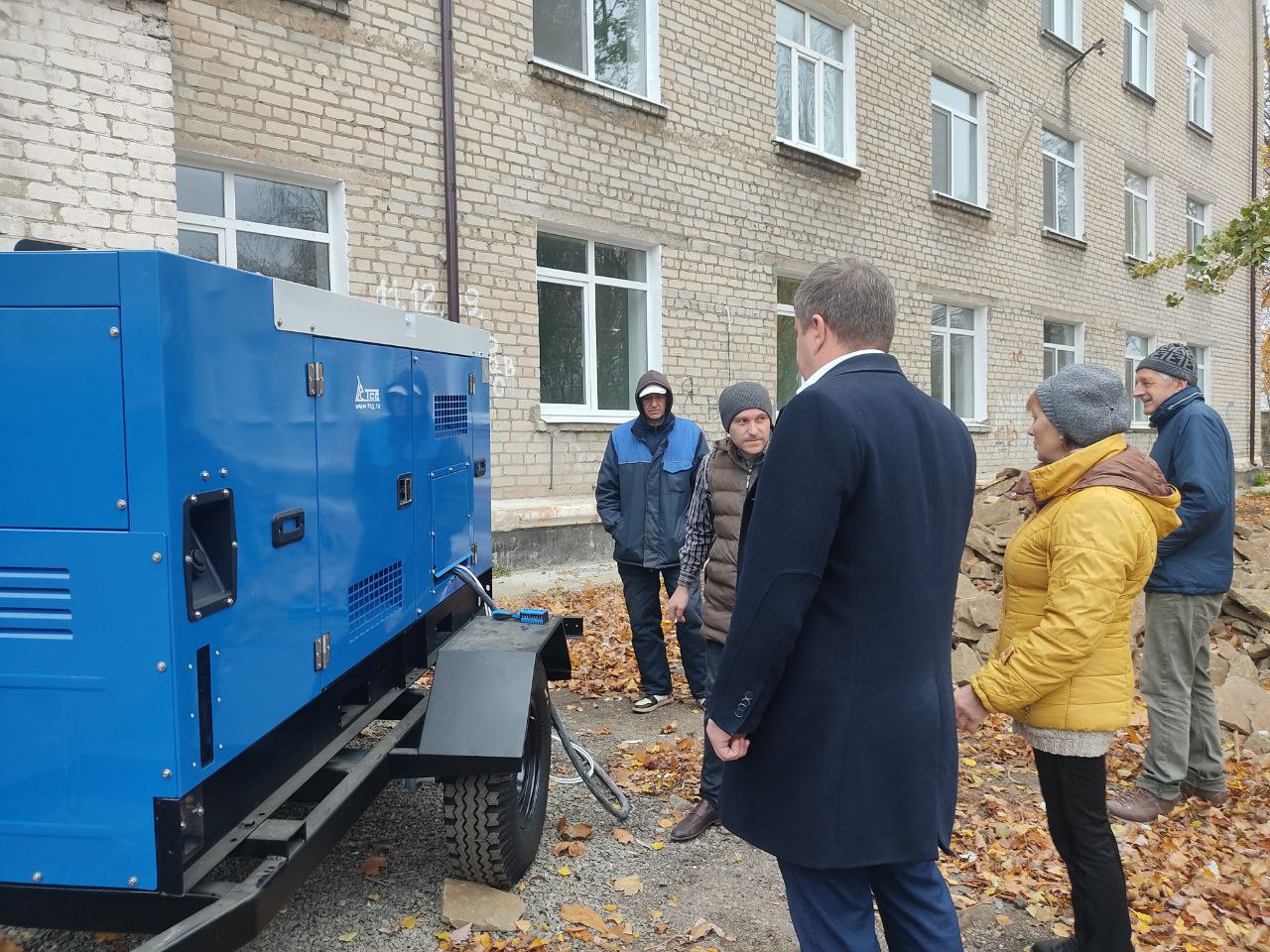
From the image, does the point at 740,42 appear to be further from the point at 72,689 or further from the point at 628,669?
the point at 72,689

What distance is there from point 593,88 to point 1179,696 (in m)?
7.51

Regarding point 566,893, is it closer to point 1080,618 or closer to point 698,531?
A: point 698,531

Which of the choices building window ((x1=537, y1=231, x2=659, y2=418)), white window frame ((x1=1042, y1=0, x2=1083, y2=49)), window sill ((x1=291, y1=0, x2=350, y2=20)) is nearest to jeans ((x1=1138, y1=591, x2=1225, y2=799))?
building window ((x1=537, y1=231, x2=659, y2=418))

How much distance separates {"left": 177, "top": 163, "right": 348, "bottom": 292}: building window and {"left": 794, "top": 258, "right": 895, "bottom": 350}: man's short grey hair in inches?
231

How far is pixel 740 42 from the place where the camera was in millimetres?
10531

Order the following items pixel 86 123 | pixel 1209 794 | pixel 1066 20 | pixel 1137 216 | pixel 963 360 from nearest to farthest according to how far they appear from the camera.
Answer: pixel 1209 794
pixel 86 123
pixel 963 360
pixel 1066 20
pixel 1137 216

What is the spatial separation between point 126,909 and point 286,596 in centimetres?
78

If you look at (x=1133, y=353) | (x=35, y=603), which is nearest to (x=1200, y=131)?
(x=1133, y=353)

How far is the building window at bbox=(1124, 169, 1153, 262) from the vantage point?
747 inches

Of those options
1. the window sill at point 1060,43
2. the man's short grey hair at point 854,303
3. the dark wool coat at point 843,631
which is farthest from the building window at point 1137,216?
the dark wool coat at point 843,631

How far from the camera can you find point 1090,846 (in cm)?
257

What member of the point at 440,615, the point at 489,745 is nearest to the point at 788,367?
the point at 440,615

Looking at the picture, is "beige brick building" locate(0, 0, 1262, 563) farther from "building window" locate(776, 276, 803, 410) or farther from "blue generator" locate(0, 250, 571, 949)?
"blue generator" locate(0, 250, 571, 949)

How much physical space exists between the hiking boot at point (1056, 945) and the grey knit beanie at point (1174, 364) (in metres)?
2.34
